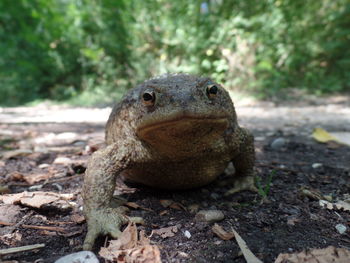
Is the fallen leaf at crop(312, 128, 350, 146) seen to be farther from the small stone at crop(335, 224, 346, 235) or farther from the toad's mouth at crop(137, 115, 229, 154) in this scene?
the toad's mouth at crop(137, 115, 229, 154)

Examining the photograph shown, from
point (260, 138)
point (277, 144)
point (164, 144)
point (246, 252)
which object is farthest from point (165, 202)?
point (260, 138)

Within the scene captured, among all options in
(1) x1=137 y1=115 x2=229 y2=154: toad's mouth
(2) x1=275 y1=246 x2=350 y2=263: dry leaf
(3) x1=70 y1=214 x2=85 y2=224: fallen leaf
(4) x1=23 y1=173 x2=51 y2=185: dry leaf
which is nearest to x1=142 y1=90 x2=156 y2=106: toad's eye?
(1) x1=137 y1=115 x2=229 y2=154: toad's mouth

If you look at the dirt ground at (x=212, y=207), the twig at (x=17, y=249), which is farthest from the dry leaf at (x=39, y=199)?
the twig at (x=17, y=249)

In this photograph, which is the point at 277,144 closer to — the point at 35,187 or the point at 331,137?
the point at 331,137

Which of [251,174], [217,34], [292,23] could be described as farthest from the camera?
[292,23]

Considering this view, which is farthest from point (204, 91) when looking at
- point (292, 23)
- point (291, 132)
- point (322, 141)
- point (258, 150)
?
point (292, 23)

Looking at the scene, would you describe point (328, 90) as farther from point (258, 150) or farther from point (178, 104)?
point (178, 104)

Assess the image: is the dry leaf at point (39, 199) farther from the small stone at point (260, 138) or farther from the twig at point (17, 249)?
the small stone at point (260, 138)
